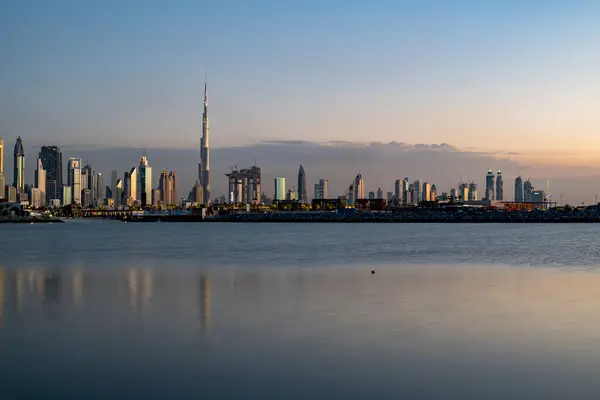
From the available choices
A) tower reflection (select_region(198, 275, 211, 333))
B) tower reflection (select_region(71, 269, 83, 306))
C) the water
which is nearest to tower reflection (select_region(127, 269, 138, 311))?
the water

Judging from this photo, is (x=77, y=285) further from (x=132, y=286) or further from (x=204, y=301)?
(x=204, y=301)

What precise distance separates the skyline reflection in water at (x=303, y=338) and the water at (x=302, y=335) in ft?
0.13

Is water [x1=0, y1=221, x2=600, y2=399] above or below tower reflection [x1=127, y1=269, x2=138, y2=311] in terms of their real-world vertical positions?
above

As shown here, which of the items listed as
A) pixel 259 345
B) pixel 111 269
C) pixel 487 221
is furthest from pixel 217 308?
pixel 487 221

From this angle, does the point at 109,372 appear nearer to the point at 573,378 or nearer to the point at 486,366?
the point at 486,366

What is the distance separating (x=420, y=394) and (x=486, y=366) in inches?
91.7

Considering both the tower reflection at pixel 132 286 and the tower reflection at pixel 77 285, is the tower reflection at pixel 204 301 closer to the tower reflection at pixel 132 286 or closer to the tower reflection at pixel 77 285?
the tower reflection at pixel 132 286

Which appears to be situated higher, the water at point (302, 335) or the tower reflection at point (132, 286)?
the water at point (302, 335)

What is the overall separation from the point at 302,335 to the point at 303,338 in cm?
39

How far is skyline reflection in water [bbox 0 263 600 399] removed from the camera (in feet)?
36.7

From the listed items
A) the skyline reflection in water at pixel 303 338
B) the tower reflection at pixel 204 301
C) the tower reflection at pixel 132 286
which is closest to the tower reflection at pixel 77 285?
the skyline reflection in water at pixel 303 338

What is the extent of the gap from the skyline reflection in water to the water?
0.13 ft

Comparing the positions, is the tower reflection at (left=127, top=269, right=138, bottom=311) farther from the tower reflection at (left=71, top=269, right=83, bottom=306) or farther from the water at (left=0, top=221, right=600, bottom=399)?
the tower reflection at (left=71, top=269, right=83, bottom=306)

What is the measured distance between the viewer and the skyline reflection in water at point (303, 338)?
11.2m
